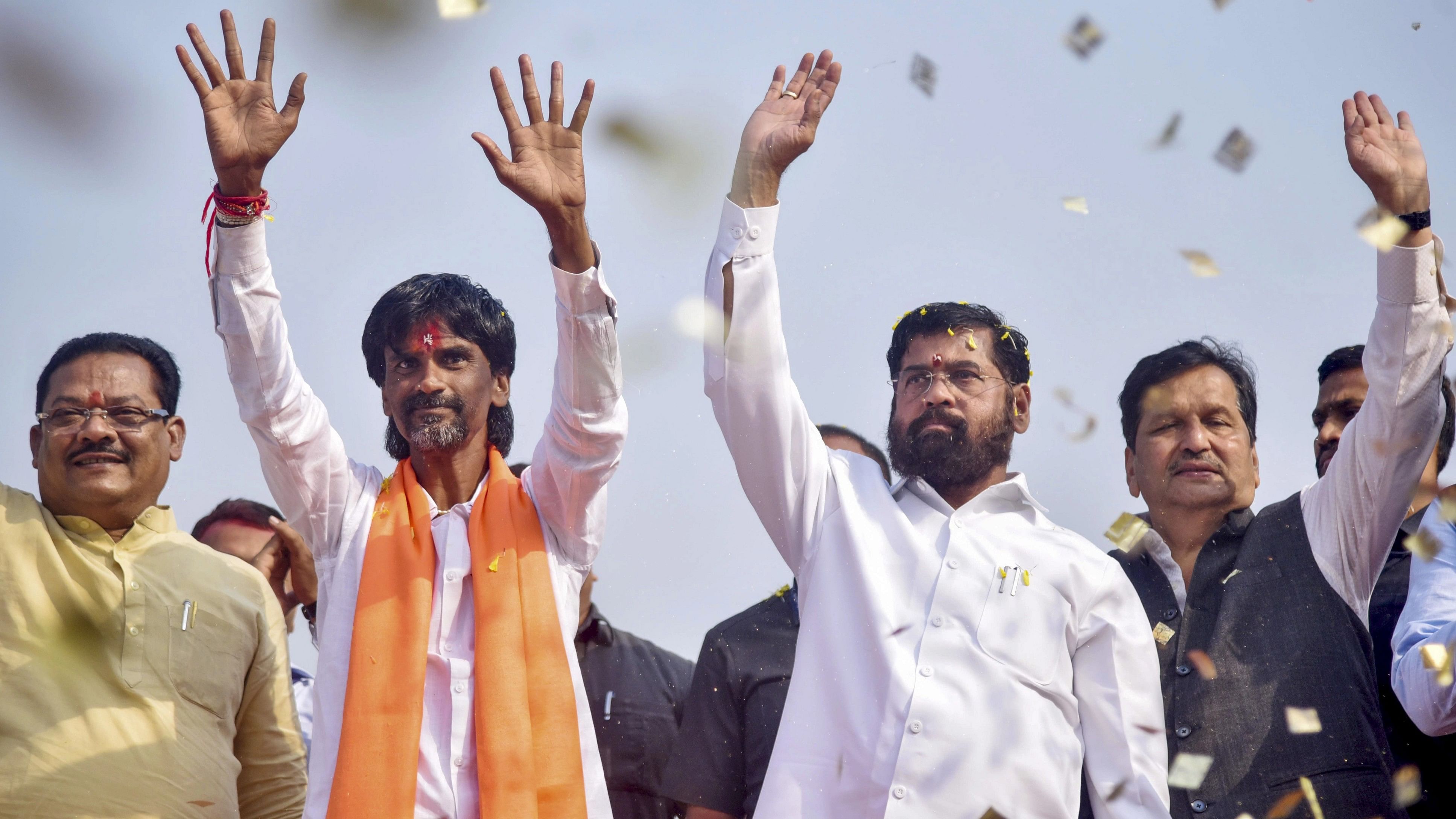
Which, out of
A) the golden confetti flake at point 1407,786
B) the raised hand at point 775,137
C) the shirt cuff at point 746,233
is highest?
the raised hand at point 775,137

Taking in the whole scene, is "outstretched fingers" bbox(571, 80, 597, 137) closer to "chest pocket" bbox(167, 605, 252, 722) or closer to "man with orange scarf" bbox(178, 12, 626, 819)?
"man with orange scarf" bbox(178, 12, 626, 819)

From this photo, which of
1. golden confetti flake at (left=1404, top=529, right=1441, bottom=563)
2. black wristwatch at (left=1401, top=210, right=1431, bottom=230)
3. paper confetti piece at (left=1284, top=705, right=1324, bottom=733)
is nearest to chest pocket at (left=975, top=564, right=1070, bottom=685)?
paper confetti piece at (left=1284, top=705, right=1324, bottom=733)

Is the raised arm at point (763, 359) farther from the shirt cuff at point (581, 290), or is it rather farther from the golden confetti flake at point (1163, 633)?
the golden confetti flake at point (1163, 633)

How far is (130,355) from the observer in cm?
476

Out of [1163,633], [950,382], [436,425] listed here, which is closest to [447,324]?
[436,425]

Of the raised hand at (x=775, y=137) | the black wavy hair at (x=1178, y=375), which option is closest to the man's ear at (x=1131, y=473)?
the black wavy hair at (x=1178, y=375)

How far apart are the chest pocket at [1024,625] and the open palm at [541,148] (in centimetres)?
163

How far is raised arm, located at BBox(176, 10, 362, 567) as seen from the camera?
12.8ft

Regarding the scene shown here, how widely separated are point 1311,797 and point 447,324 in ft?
9.68

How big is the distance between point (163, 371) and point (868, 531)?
255 centimetres

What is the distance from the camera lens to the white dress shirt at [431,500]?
387 cm

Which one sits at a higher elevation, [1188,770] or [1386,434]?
[1386,434]

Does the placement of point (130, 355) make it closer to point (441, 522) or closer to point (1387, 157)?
point (441, 522)

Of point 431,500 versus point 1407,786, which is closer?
point 1407,786
